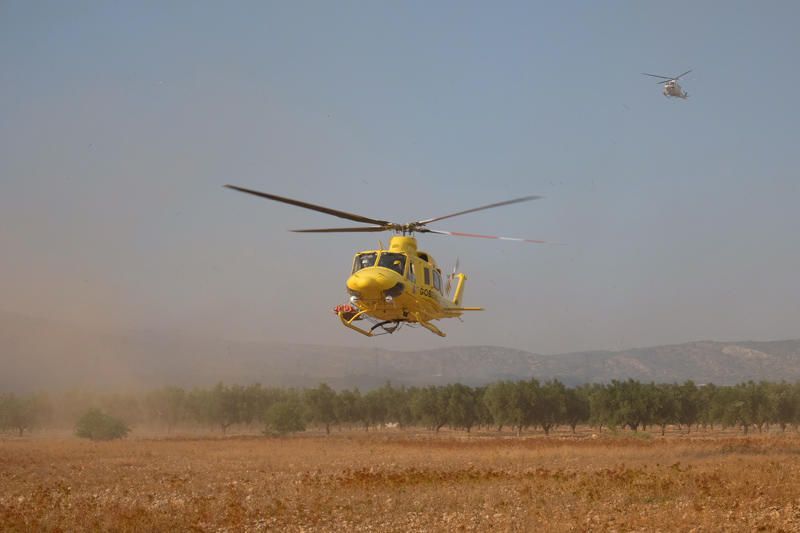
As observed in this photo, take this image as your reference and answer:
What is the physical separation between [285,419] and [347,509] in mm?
67581

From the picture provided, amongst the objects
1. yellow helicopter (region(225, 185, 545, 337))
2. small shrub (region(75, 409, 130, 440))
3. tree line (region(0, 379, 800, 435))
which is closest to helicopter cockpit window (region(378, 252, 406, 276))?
yellow helicopter (region(225, 185, 545, 337))

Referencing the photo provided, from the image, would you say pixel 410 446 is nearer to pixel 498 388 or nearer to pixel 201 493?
pixel 201 493

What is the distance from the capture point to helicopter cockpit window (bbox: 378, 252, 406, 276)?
25.1m

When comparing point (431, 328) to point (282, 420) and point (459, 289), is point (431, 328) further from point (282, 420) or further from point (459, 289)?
Result: point (282, 420)

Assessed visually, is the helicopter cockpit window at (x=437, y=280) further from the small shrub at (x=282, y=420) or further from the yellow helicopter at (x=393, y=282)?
the small shrub at (x=282, y=420)

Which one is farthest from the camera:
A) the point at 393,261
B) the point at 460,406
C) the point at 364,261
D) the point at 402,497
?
the point at 460,406

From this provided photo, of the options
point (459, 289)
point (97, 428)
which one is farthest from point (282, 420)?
point (459, 289)

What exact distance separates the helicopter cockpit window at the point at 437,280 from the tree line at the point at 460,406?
60.5 m

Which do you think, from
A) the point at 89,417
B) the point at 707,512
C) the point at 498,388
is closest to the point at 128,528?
the point at 707,512

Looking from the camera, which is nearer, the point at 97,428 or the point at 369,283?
the point at 369,283

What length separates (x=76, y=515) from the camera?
18438 mm

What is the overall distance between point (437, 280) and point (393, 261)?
377cm

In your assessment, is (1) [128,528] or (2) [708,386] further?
(2) [708,386]

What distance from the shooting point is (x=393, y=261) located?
2522cm
